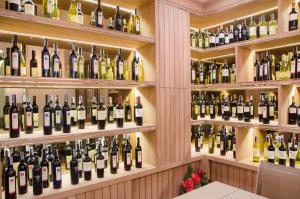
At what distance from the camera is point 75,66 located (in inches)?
85.6

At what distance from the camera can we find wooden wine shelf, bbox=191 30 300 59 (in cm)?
233

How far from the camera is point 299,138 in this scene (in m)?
2.40

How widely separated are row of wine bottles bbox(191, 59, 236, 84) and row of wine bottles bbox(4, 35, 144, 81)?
1.03 metres

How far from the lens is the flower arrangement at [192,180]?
2701mm

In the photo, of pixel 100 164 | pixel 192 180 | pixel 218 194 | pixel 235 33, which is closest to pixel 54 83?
pixel 100 164

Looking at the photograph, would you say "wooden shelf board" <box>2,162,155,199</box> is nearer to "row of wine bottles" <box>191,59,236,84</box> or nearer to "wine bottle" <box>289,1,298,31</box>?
"row of wine bottles" <box>191,59,236,84</box>

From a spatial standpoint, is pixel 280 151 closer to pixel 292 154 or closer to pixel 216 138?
pixel 292 154

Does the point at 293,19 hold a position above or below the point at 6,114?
above

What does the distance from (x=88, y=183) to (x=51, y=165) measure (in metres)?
0.35

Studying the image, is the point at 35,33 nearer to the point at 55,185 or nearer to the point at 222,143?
the point at 55,185

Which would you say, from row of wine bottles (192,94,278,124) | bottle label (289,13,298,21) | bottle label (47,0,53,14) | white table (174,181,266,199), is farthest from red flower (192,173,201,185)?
bottle label (47,0,53,14)

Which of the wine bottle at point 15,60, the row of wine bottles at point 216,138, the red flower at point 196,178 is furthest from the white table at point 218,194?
the wine bottle at point 15,60

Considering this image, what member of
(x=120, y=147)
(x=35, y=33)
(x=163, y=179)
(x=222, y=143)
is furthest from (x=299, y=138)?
(x=35, y=33)

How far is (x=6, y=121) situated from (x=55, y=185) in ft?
2.20
